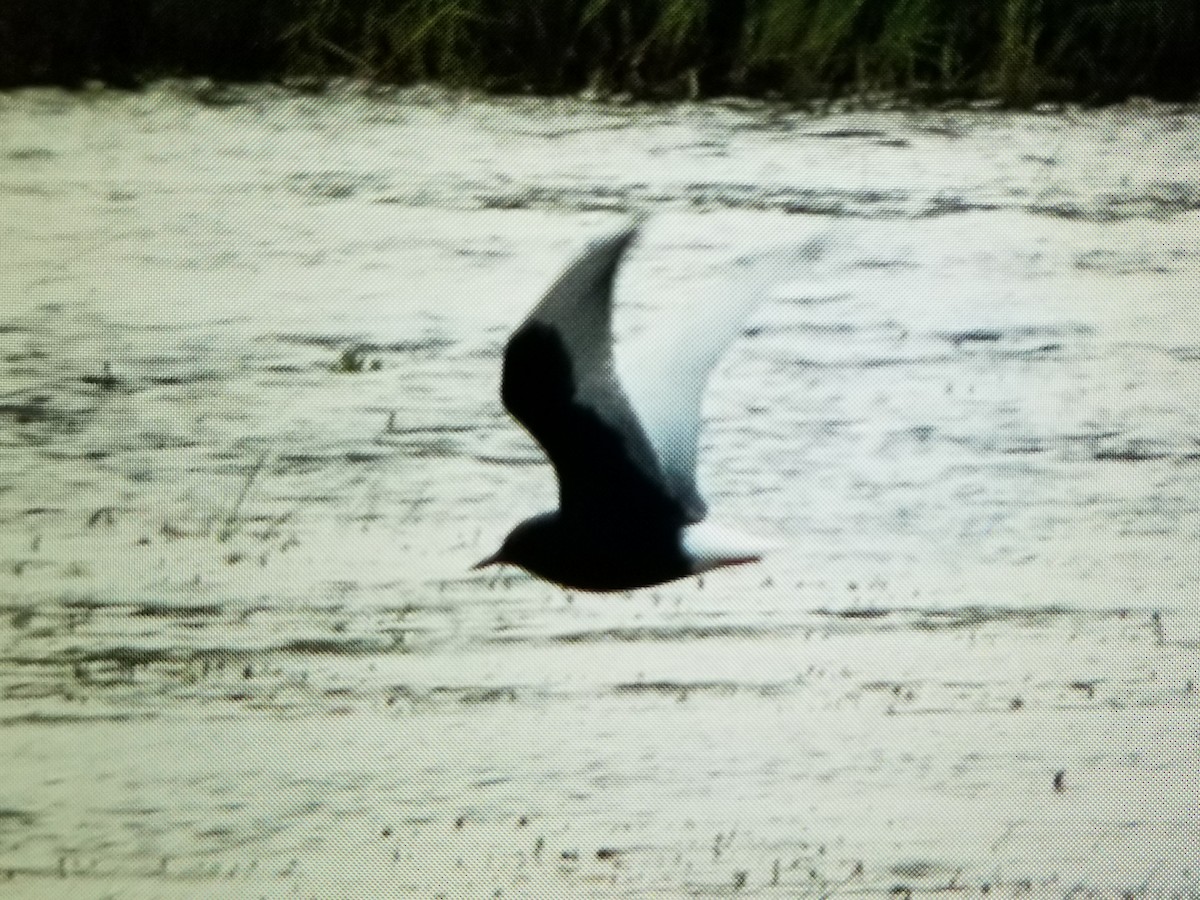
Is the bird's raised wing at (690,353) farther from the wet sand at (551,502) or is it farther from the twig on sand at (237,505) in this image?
the twig on sand at (237,505)

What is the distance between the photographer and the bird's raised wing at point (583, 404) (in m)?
0.69

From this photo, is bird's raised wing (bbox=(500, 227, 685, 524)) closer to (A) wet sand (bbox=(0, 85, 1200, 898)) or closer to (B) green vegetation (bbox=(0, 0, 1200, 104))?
(A) wet sand (bbox=(0, 85, 1200, 898))

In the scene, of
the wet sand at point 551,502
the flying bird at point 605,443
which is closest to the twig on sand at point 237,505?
the wet sand at point 551,502

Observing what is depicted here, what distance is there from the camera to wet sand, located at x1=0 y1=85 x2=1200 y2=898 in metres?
0.71

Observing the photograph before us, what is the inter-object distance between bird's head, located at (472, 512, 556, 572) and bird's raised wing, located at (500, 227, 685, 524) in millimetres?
15

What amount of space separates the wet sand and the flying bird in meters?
0.02

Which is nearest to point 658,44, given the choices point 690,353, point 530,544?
point 690,353

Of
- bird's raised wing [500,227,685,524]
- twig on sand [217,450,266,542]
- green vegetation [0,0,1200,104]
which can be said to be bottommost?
twig on sand [217,450,266,542]

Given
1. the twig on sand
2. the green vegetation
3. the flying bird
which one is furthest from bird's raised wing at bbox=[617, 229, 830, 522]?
the twig on sand

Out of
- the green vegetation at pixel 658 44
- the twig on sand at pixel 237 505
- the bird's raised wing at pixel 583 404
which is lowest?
the twig on sand at pixel 237 505

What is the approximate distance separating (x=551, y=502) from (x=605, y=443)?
65mm

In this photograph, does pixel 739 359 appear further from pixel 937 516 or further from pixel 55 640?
pixel 55 640

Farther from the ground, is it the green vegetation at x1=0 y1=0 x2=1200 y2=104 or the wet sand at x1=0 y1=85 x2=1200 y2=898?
the green vegetation at x1=0 y1=0 x2=1200 y2=104

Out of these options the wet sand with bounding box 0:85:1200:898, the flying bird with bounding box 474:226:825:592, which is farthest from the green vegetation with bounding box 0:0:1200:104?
the flying bird with bounding box 474:226:825:592
